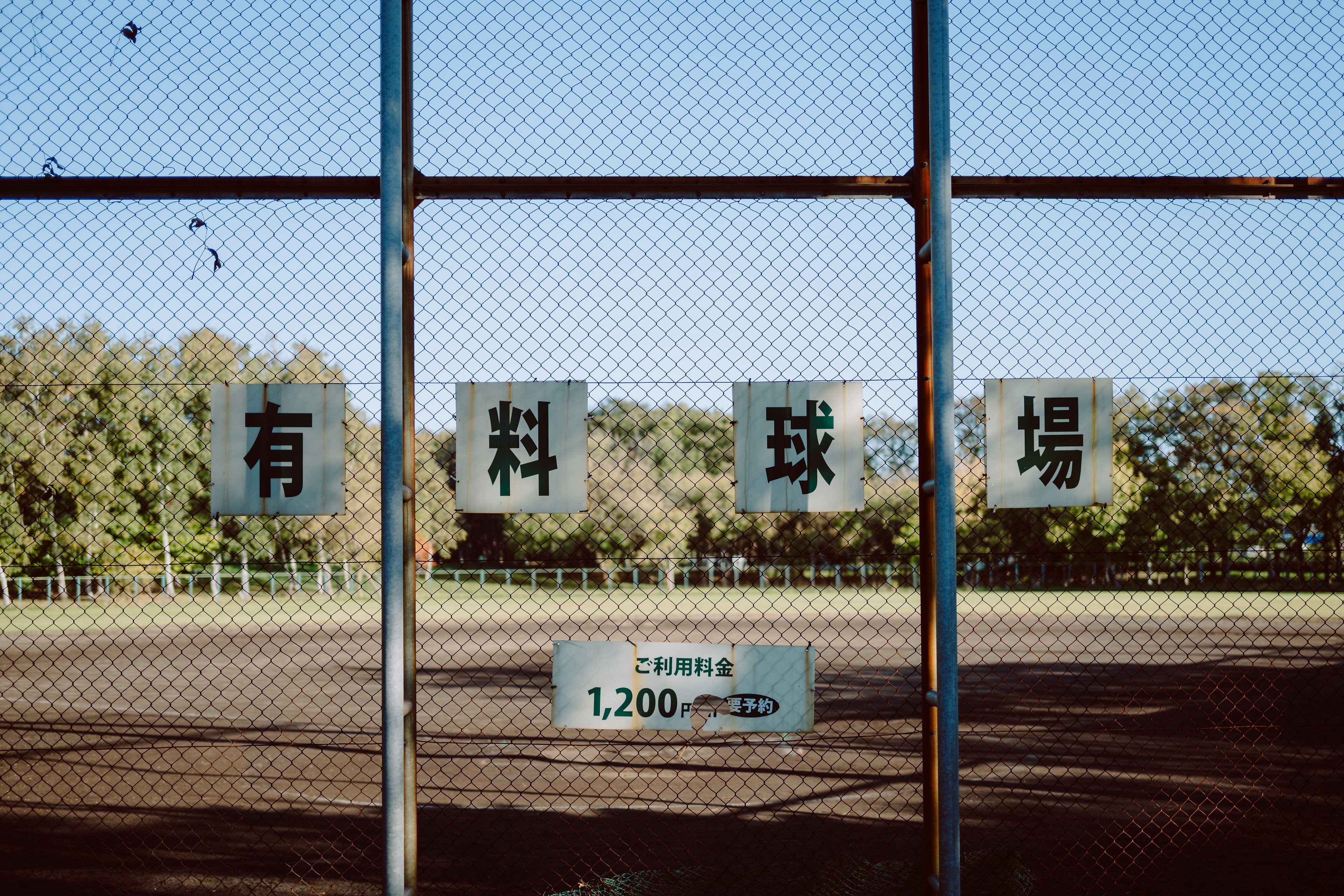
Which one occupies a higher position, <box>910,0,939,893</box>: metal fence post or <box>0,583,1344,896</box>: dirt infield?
<box>910,0,939,893</box>: metal fence post

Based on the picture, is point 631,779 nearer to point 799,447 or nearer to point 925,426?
point 799,447

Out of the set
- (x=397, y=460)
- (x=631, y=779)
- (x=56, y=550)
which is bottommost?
(x=631, y=779)

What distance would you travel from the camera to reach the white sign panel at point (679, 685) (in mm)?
3082

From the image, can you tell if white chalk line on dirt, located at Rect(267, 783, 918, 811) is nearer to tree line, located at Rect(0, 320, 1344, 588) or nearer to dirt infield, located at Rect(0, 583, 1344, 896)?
dirt infield, located at Rect(0, 583, 1344, 896)

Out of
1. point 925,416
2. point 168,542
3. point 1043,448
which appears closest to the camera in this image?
point 925,416

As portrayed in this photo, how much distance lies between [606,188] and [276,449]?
1588 millimetres

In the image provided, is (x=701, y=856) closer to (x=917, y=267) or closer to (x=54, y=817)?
(x=917, y=267)

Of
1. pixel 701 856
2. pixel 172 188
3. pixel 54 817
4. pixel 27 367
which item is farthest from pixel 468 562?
pixel 27 367

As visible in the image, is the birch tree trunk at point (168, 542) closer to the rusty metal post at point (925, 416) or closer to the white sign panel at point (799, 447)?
the white sign panel at point (799, 447)

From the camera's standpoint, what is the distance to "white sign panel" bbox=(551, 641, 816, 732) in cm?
308

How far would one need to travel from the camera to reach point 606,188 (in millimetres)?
3119

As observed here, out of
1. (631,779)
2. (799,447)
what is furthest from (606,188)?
(631,779)

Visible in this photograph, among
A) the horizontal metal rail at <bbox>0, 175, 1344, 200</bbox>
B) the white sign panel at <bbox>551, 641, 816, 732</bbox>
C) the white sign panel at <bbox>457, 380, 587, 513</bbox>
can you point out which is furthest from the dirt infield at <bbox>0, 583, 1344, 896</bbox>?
the horizontal metal rail at <bbox>0, 175, 1344, 200</bbox>

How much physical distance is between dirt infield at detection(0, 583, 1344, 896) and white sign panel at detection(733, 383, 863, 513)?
98.8 inches
